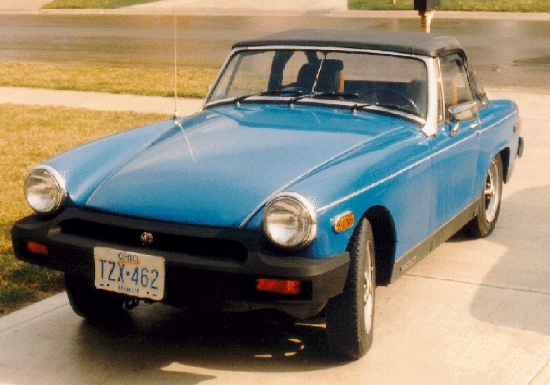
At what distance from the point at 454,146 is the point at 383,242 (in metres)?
1.09

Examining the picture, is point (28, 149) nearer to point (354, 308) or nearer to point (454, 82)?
point (454, 82)

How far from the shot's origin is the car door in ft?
17.4

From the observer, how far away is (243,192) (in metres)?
4.14

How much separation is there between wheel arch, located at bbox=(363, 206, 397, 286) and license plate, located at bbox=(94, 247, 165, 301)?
1123mm

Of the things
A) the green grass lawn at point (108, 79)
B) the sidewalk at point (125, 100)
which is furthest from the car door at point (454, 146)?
the green grass lawn at point (108, 79)

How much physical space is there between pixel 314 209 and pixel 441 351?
44.8 inches

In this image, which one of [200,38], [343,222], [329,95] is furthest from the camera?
[200,38]

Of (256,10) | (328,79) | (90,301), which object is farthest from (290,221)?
(256,10)

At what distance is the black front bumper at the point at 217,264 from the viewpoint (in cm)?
389

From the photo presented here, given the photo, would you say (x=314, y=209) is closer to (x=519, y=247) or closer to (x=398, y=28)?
(x=519, y=247)

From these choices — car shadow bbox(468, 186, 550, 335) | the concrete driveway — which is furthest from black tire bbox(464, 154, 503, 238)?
the concrete driveway

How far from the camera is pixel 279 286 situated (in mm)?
3896

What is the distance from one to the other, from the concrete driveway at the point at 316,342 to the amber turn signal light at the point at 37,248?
520 mm

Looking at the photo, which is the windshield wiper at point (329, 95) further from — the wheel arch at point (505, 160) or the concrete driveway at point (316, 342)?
the wheel arch at point (505, 160)
